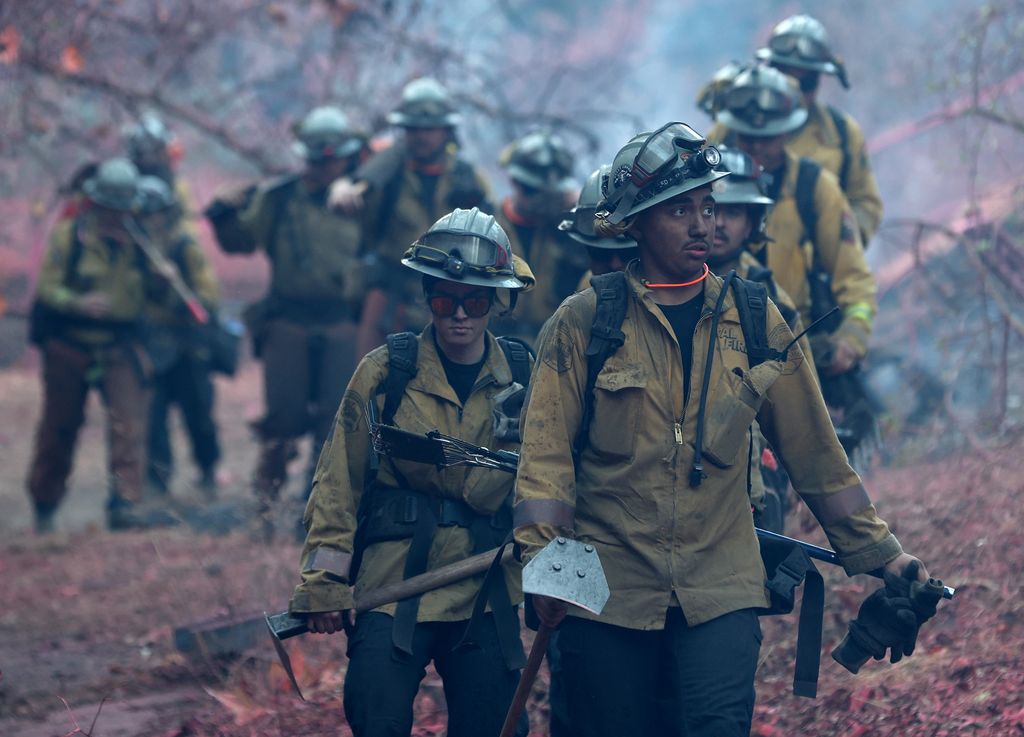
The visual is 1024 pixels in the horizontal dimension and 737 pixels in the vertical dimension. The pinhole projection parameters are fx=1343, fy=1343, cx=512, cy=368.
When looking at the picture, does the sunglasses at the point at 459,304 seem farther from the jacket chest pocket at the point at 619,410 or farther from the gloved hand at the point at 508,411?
the jacket chest pocket at the point at 619,410

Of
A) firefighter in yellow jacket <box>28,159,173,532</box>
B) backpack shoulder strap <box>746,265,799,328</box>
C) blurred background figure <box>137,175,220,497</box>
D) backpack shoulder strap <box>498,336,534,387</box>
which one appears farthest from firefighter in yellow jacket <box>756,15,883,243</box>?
blurred background figure <box>137,175,220,497</box>

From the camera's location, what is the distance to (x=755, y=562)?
409 cm

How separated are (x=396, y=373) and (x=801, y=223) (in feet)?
8.70

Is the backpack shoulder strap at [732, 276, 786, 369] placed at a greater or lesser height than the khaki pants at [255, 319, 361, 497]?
greater

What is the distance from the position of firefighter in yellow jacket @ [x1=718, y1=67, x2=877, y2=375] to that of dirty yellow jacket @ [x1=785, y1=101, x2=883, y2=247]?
2.97 ft

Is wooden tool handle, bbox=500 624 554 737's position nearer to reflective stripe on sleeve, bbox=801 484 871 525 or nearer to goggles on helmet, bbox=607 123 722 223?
reflective stripe on sleeve, bbox=801 484 871 525

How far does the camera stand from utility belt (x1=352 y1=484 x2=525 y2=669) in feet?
14.3

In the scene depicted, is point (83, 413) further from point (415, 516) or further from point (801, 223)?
point (415, 516)

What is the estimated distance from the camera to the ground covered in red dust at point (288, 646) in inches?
210

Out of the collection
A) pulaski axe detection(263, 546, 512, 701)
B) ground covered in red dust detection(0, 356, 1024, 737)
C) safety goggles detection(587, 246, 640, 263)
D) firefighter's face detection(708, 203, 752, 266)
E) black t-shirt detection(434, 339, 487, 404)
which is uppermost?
firefighter's face detection(708, 203, 752, 266)

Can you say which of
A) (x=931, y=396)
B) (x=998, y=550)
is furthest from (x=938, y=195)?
(x=998, y=550)

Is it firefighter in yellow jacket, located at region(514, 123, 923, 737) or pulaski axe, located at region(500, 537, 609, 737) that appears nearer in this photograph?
pulaski axe, located at region(500, 537, 609, 737)

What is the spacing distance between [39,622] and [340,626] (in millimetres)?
4214

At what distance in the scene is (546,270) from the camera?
7.82 metres
